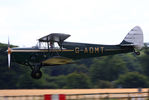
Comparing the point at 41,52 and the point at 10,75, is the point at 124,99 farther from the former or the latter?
the point at 10,75

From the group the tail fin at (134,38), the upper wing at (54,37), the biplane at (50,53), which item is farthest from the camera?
the tail fin at (134,38)

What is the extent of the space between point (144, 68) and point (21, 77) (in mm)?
29728

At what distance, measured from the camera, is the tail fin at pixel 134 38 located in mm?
20766

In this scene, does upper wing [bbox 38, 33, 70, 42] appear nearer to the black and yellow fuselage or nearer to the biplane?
the biplane

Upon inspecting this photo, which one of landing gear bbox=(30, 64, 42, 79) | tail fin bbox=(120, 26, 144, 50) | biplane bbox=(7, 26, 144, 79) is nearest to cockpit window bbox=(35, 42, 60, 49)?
biplane bbox=(7, 26, 144, 79)

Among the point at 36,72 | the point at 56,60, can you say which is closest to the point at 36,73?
the point at 36,72

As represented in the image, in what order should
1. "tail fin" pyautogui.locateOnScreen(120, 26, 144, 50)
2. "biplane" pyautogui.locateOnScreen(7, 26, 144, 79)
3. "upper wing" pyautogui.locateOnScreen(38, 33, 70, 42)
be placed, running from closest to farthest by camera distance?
"upper wing" pyautogui.locateOnScreen(38, 33, 70, 42)
"biplane" pyautogui.locateOnScreen(7, 26, 144, 79)
"tail fin" pyautogui.locateOnScreen(120, 26, 144, 50)

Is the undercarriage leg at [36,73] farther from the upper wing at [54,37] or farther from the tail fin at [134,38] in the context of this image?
the tail fin at [134,38]

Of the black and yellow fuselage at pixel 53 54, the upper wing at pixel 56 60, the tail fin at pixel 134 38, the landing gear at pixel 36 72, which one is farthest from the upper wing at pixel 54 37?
the tail fin at pixel 134 38

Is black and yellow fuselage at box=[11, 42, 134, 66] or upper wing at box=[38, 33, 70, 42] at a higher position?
upper wing at box=[38, 33, 70, 42]

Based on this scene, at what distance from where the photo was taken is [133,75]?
→ 61.8m

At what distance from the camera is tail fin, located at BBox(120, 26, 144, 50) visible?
68.1 feet

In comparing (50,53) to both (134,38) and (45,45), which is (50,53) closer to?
(45,45)

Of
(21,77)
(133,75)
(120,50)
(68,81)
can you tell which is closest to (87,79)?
(68,81)
